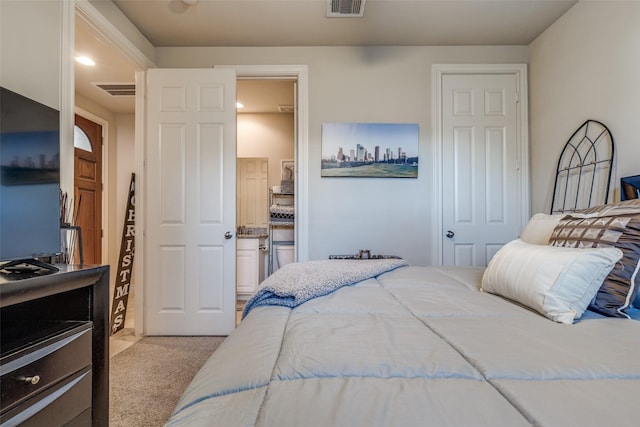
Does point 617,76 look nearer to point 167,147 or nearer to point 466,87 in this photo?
point 466,87

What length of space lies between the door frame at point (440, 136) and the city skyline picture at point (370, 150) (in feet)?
0.67

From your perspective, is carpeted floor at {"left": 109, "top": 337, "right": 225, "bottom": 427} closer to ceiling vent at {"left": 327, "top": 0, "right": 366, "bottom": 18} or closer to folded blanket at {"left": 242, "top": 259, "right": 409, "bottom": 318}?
folded blanket at {"left": 242, "top": 259, "right": 409, "bottom": 318}

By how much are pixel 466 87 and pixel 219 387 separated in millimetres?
3250

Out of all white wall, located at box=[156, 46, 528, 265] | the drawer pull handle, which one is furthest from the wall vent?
the drawer pull handle

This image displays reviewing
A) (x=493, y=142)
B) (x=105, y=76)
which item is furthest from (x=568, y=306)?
(x=105, y=76)

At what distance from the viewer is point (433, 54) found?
3.04 meters

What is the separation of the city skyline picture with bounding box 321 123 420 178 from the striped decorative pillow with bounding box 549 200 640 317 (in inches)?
69.8

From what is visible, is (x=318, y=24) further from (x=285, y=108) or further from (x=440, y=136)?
(x=285, y=108)

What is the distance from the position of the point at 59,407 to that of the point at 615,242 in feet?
6.82

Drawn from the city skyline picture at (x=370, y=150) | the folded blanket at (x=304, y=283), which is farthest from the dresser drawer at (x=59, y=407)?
the city skyline picture at (x=370, y=150)

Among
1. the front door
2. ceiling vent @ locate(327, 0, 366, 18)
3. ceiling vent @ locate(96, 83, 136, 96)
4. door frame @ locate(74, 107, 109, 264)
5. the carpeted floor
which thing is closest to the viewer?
the carpeted floor

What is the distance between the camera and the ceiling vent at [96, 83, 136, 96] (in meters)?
3.56

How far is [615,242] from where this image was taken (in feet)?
3.77

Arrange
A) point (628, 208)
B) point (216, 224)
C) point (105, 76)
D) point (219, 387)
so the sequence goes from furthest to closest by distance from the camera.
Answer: point (105, 76) < point (216, 224) < point (628, 208) < point (219, 387)
